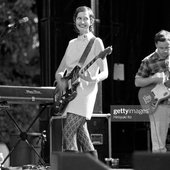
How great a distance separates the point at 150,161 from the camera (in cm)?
402

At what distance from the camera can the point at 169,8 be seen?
35.0ft

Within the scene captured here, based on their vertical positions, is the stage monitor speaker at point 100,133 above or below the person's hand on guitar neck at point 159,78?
below

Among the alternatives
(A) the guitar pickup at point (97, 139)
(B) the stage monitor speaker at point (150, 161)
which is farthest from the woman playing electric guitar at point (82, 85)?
(B) the stage monitor speaker at point (150, 161)

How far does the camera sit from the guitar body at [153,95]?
6816mm

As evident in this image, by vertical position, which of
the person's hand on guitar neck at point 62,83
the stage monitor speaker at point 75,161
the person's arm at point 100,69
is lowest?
the stage monitor speaker at point 75,161

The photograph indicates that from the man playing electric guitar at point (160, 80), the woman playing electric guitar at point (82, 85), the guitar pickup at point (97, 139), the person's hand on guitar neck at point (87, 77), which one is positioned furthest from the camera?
the guitar pickup at point (97, 139)

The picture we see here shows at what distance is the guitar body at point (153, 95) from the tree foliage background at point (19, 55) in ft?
26.1

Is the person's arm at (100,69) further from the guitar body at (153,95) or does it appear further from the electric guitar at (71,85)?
the guitar body at (153,95)

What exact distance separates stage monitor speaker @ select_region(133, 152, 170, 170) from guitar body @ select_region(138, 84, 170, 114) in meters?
2.78

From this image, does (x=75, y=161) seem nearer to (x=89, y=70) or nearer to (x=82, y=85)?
(x=82, y=85)

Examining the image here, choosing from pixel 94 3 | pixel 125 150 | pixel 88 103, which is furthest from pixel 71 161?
pixel 125 150

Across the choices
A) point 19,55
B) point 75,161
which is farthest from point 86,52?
point 19,55

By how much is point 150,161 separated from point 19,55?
38.7ft

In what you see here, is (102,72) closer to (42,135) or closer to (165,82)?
(165,82)
